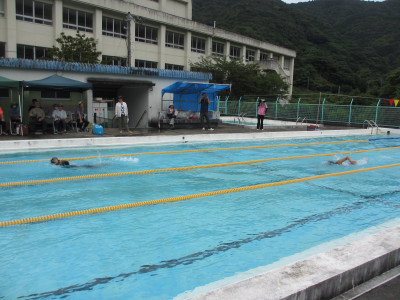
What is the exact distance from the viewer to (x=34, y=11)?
28969 mm

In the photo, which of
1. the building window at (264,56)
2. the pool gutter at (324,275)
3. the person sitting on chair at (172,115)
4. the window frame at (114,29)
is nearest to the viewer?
the pool gutter at (324,275)

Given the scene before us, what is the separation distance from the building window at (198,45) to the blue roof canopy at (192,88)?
26039 mm

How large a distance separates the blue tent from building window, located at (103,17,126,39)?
1824 centimetres

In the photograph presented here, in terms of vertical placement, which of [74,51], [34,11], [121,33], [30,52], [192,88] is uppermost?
[34,11]

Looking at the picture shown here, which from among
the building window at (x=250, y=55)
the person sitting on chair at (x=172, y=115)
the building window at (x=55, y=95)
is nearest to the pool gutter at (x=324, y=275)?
the person sitting on chair at (x=172, y=115)

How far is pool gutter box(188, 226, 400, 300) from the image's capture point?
8.38ft

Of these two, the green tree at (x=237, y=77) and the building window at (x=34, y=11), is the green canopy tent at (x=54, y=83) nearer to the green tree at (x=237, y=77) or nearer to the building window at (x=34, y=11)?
the building window at (x=34, y=11)

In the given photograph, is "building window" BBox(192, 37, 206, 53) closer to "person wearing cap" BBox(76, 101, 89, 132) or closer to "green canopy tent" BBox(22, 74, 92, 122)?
"green canopy tent" BBox(22, 74, 92, 122)

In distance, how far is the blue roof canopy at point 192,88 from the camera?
18145 millimetres

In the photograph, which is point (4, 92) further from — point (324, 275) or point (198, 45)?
point (198, 45)

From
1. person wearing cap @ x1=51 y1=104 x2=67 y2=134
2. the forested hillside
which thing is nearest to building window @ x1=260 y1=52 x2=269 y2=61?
the forested hillside

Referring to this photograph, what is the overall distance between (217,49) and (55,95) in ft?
115

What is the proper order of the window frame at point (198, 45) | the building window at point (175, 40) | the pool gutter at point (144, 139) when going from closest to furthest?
the pool gutter at point (144, 139), the building window at point (175, 40), the window frame at point (198, 45)

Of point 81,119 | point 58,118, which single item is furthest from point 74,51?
point 58,118
